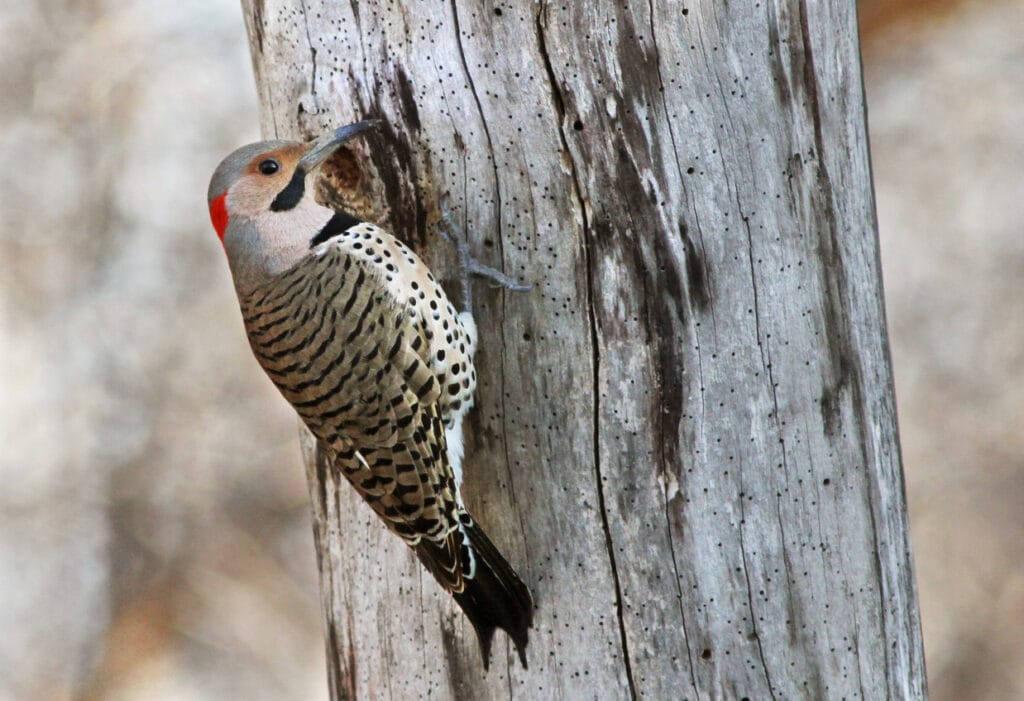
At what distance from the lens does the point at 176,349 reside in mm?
5219

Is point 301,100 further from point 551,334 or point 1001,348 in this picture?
point 1001,348

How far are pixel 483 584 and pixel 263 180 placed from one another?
3.44ft

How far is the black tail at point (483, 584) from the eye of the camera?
2264 mm

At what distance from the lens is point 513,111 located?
7.39 feet

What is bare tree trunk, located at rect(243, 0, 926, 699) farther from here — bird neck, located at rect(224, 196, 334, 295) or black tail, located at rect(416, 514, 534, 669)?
bird neck, located at rect(224, 196, 334, 295)

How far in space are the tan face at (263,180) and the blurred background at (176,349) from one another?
2729mm

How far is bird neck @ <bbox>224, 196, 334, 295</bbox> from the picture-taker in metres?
2.56

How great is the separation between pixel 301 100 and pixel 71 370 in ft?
10.1

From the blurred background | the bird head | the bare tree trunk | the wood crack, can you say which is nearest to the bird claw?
the bare tree trunk

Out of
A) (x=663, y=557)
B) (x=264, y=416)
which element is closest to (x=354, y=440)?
(x=663, y=557)

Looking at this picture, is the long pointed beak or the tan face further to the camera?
the tan face

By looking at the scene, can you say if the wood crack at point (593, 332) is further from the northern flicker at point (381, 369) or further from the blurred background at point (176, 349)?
the blurred background at point (176, 349)

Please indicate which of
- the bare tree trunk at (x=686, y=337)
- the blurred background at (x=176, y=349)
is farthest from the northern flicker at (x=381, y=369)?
the blurred background at (x=176, y=349)

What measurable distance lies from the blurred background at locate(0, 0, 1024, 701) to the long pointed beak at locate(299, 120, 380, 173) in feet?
9.68
